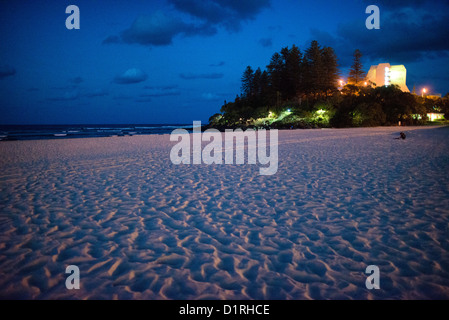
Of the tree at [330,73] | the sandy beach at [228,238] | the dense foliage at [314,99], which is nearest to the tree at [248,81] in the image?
the dense foliage at [314,99]

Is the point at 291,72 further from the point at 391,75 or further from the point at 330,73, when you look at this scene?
the point at 391,75

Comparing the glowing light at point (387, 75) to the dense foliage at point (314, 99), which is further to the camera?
the glowing light at point (387, 75)

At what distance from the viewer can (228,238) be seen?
3.96 meters

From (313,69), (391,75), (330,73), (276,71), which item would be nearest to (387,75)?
(391,75)

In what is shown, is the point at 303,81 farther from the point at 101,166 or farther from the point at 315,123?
the point at 101,166

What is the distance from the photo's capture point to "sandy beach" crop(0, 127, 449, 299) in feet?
9.20

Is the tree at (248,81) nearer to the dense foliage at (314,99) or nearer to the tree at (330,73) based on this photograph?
the dense foliage at (314,99)

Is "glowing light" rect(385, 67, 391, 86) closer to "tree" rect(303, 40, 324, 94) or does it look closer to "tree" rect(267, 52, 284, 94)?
"tree" rect(303, 40, 324, 94)

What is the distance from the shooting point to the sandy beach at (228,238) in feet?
9.20

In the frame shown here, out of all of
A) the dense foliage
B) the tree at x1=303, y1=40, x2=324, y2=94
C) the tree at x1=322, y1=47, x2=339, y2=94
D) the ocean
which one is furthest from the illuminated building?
the ocean

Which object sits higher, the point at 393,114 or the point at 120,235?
the point at 393,114

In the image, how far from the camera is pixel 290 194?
623cm

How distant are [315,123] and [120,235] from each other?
2042 inches
